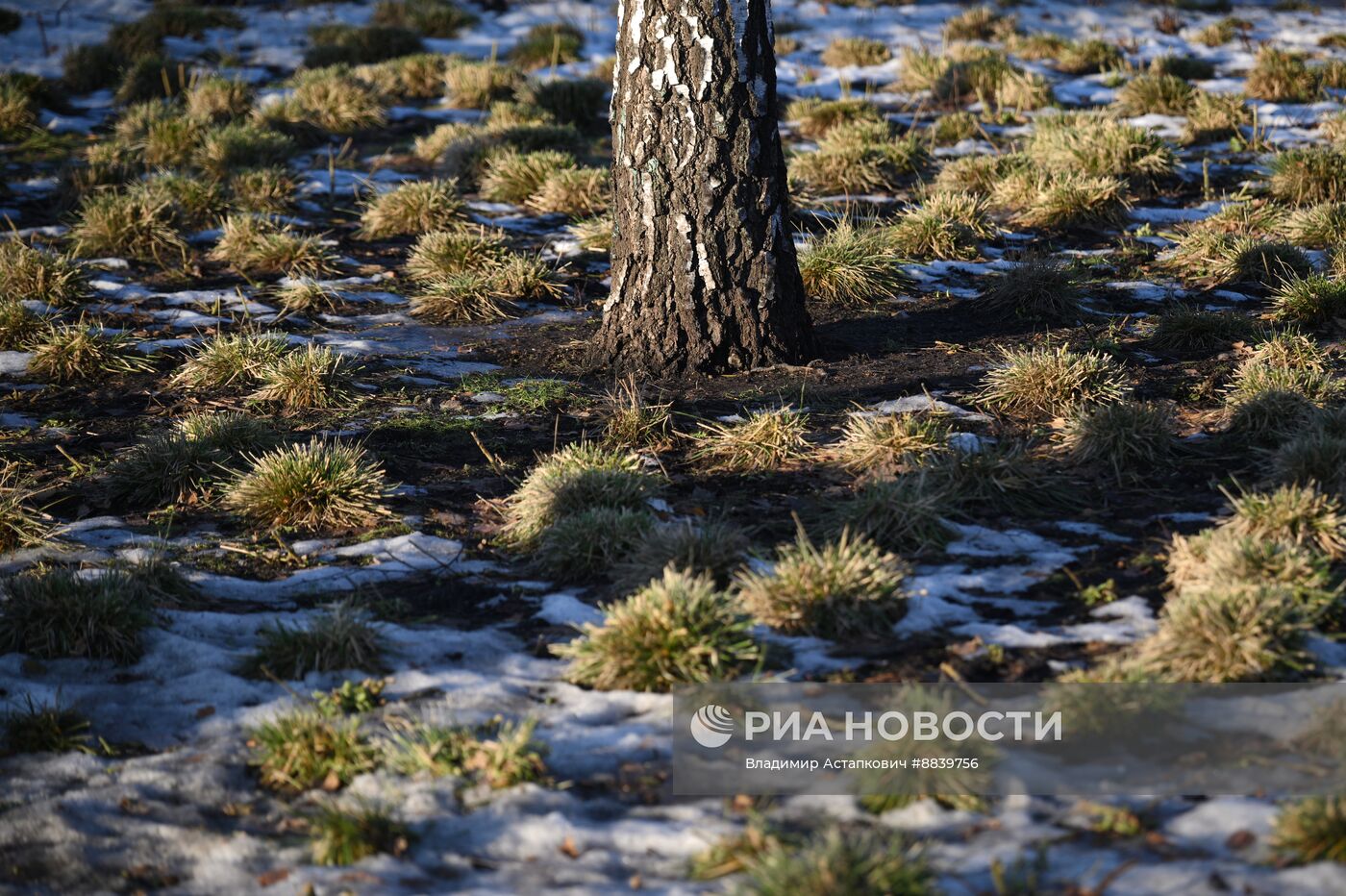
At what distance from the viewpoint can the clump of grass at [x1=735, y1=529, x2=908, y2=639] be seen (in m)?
3.69

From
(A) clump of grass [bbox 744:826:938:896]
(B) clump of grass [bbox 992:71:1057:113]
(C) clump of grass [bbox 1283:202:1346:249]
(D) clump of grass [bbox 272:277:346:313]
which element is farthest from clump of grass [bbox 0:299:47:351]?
(B) clump of grass [bbox 992:71:1057:113]

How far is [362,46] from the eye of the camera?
43.5 feet

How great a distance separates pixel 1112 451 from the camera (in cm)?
478

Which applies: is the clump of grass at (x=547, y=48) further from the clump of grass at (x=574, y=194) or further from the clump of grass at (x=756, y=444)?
the clump of grass at (x=756, y=444)

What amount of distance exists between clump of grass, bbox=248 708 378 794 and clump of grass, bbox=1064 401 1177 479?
3207 mm

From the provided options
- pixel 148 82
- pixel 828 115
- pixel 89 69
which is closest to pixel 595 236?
pixel 828 115

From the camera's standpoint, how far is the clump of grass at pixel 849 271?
273 inches

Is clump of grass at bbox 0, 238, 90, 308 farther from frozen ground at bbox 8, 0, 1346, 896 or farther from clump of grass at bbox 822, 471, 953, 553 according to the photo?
clump of grass at bbox 822, 471, 953, 553

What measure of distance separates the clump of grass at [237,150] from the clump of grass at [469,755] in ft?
24.1

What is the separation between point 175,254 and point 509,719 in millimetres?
5873

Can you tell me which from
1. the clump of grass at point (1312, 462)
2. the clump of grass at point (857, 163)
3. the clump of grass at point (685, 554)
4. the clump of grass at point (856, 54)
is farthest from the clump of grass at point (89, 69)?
the clump of grass at point (1312, 462)

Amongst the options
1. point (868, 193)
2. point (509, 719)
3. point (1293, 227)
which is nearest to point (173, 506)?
point (509, 719)

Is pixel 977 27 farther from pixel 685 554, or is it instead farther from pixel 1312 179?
pixel 685 554

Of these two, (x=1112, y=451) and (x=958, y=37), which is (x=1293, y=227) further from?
(x=958, y=37)
